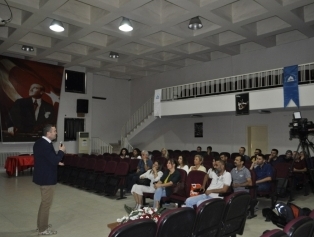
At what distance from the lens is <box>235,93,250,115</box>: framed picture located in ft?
28.4

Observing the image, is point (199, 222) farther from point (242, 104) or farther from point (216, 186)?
point (242, 104)

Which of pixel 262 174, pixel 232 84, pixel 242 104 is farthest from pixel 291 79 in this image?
pixel 262 174

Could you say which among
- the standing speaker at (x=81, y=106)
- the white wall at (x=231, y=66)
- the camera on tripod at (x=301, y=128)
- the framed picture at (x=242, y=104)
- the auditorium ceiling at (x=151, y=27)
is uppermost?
the auditorium ceiling at (x=151, y=27)

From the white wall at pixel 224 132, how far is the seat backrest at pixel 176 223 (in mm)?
8467

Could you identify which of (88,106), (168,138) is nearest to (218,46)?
(168,138)

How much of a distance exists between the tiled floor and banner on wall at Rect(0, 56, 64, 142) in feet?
14.4

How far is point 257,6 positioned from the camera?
769 centimetres

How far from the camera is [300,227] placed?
188cm

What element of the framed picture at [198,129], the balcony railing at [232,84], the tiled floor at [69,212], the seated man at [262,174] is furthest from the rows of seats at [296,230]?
the framed picture at [198,129]

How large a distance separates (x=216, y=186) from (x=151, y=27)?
5.90 m

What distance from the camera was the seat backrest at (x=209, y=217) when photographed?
2.54 m

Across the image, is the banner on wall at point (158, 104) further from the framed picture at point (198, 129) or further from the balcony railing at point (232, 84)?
the framed picture at point (198, 129)

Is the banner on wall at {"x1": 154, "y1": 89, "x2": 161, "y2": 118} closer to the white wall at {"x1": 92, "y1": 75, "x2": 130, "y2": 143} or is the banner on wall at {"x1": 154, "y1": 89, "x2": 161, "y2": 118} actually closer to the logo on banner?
the white wall at {"x1": 92, "y1": 75, "x2": 130, "y2": 143}

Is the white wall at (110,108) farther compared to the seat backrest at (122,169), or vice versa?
the white wall at (110,108)
